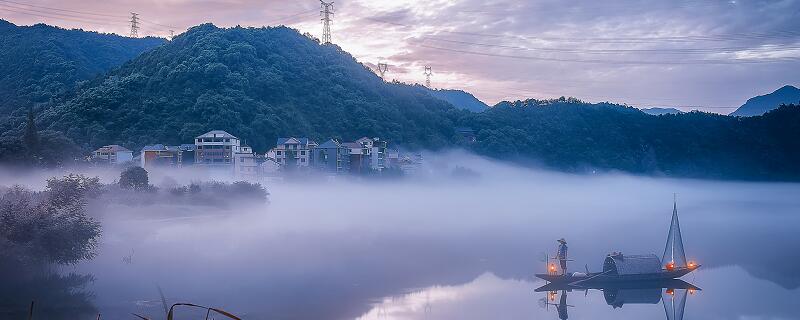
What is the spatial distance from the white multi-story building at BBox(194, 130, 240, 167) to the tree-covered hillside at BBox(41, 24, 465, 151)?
2.16 metres

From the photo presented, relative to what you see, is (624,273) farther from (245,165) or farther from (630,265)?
(245,165)

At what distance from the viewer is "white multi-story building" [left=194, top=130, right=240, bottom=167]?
49688 mm

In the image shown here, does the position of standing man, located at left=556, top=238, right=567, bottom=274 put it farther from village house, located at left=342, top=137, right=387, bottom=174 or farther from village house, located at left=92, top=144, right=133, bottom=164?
village house, located at left=342, top=137, right=387, bottom=174

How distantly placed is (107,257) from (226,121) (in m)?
32.1

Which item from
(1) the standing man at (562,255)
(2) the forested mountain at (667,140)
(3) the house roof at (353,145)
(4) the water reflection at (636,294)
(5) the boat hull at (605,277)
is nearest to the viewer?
(4) the water reflection at (636,294)

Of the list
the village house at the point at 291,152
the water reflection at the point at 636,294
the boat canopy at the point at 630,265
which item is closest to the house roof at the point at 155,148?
the village house at the point at 291,152

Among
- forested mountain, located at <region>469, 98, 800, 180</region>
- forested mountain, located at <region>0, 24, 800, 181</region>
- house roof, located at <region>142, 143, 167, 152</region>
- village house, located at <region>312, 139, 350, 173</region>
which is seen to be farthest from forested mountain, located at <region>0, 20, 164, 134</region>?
forested mountain, located at <region>469, 98, 800, 180</region>

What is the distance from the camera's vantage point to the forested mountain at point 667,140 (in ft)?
290

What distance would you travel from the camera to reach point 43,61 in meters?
68.5

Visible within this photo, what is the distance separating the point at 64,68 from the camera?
68.8 metres

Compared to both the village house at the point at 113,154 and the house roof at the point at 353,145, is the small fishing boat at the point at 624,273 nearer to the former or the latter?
the village house at the point at 113,154

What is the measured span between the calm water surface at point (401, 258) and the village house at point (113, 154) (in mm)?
9947

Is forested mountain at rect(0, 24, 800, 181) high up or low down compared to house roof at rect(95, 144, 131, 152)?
up

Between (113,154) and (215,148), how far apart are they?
23.6 ft
